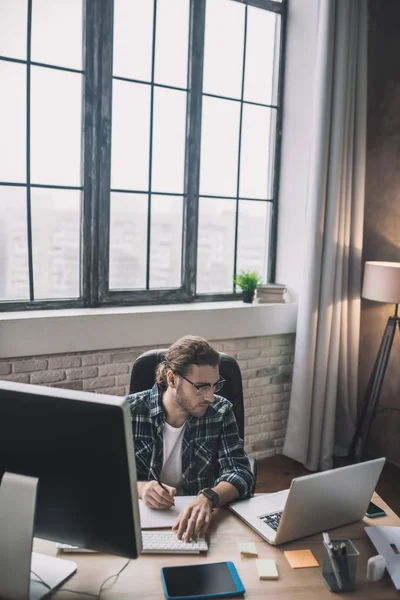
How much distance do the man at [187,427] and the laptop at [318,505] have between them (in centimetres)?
30

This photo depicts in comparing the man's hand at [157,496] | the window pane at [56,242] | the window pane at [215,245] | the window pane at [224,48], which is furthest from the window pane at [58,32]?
the man's hand at [157,496]

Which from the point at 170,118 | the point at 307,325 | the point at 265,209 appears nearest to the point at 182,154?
the point at 170,118

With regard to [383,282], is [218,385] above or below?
below

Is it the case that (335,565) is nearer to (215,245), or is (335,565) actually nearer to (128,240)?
(128,240)

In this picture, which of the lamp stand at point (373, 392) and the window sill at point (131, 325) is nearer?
the window sill at point (131, 325)

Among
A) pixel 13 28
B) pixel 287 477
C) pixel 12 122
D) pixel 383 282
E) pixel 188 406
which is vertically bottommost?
pixel 287 477

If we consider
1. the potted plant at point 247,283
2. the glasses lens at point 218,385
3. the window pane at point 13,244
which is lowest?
the glasses lens at point 218,385

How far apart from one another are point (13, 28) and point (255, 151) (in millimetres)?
1670

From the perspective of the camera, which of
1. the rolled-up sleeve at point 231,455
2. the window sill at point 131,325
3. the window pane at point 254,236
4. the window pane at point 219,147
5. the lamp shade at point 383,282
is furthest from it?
the window pane at point 254,236

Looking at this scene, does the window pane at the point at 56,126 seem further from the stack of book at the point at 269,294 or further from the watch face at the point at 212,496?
the watch face at the point at 212,496

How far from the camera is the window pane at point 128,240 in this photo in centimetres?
338

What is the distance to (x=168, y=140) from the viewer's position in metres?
3.53

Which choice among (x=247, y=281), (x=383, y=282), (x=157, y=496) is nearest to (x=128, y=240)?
(x=247, y=281)

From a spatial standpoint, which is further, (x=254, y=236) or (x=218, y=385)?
(x=254, y=236)
